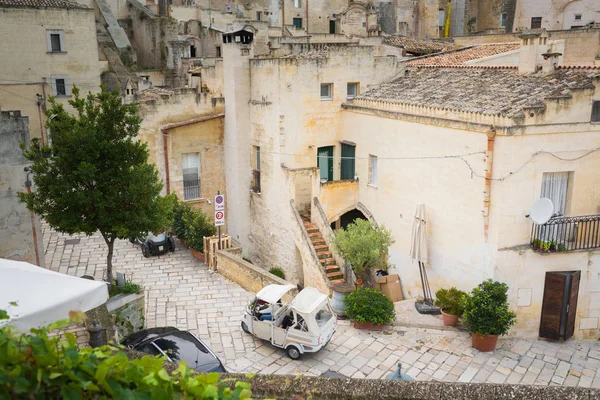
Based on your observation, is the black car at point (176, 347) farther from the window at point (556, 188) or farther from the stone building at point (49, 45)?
the stone building at point (49, 45)

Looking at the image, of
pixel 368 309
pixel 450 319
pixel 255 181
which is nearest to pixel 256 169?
pixel 255 181

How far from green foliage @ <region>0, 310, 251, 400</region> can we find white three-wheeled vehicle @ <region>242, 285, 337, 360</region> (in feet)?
32.2

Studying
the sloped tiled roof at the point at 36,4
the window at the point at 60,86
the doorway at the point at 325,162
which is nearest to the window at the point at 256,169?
the doorway at the point at 325,162

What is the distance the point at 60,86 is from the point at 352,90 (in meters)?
17.8

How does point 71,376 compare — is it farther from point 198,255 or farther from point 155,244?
point 155,244

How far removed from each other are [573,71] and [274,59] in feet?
34.9

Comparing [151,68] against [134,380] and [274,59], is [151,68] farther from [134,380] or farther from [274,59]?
[134,380]

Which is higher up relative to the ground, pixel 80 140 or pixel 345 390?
pixel 80 140

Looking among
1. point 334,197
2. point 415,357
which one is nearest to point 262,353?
point 415,357

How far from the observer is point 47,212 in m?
13.8

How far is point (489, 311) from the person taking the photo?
47.7 ft

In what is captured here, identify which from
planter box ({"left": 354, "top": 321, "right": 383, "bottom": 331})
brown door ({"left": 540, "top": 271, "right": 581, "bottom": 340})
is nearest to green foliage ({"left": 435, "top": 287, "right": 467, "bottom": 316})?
planter box ({"left": 354, "top": 321, "right": 383, "bottom": 331})

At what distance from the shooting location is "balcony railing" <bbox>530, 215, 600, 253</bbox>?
15.8 metres

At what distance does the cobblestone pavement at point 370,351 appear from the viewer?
13547mm
